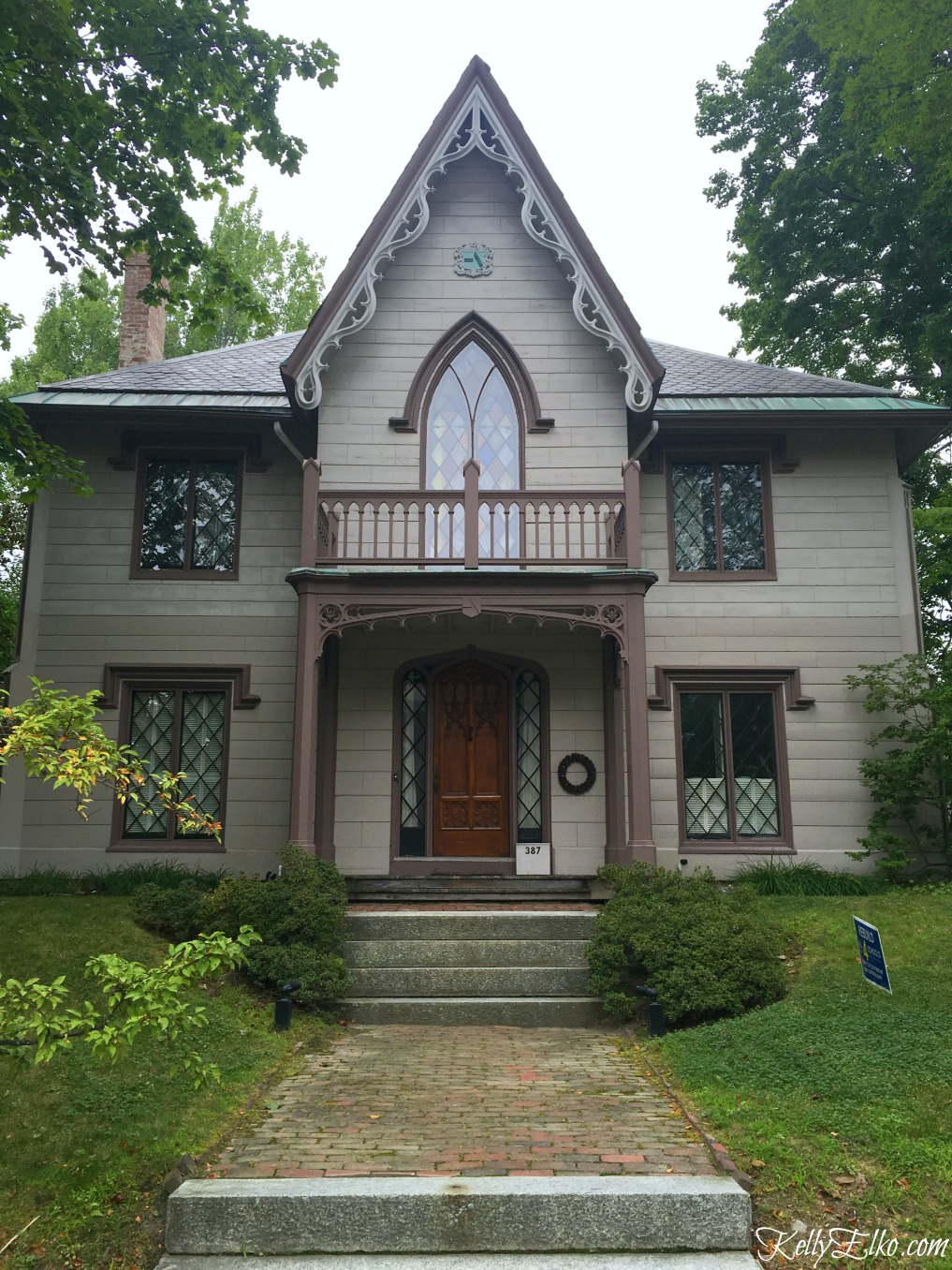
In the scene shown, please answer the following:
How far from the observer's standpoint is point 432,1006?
8.98m

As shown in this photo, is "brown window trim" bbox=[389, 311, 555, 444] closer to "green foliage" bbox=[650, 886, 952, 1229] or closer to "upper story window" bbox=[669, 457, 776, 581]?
"upper story window" bbox=[669, 457, 776, 581]

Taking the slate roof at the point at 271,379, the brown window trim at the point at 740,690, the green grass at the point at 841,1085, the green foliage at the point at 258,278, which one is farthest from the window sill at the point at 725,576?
the green foliage at the point at 258,278

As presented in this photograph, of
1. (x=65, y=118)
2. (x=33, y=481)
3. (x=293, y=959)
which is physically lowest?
(x=293, y=959)

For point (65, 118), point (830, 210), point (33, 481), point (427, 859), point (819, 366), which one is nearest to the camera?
point (65, 118)

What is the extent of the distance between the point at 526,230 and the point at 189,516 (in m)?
5.94

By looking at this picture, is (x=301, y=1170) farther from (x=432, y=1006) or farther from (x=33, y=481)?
(x=33, y=481)

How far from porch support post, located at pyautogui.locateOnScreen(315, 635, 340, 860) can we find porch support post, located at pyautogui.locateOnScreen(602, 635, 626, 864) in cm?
341

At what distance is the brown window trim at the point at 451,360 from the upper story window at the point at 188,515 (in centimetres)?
272

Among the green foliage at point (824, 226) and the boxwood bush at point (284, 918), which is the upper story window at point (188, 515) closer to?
the boxwood bush at point (284, 918)

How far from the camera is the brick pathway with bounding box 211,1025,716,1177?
538 cm

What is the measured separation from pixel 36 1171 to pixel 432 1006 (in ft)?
13.3

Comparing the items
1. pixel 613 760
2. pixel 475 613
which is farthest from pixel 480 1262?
pixel 613 760

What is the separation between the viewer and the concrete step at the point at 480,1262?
15.6 ft

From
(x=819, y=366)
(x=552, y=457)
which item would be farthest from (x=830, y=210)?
(x=552, y=457)
